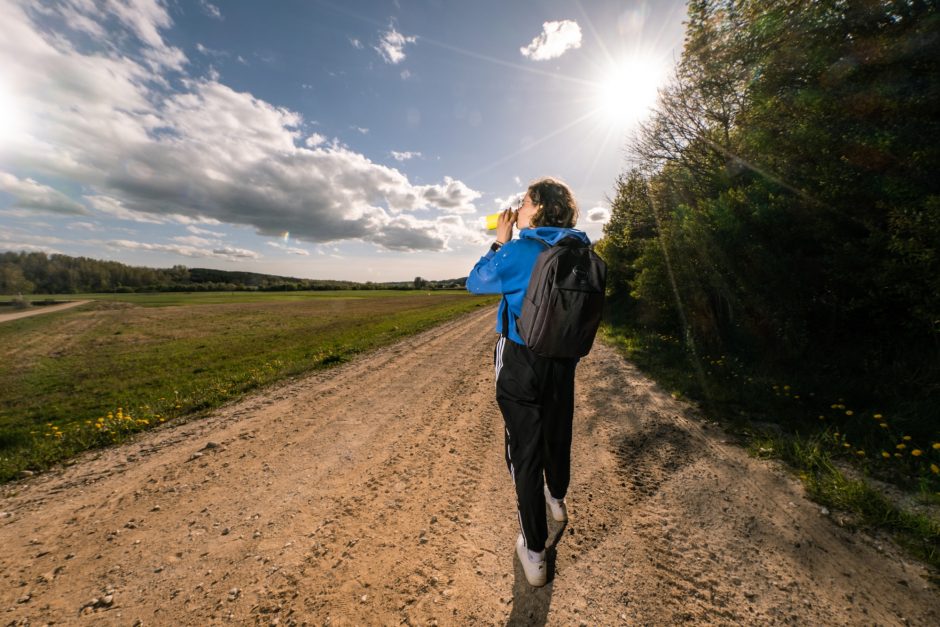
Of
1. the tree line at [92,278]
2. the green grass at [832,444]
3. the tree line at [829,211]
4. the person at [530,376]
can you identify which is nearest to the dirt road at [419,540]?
the green grass at [832,444]

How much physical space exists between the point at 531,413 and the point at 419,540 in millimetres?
1591

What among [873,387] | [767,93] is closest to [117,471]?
[873,387]

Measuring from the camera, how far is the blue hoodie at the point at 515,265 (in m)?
2.53

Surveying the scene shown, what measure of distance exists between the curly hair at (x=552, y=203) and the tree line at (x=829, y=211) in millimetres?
5365

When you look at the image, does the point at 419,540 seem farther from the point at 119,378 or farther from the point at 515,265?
the point at 119,378

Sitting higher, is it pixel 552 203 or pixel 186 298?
pixel 552 203

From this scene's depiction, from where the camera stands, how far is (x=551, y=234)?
254cm

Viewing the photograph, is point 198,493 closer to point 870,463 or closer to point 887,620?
point 887,620

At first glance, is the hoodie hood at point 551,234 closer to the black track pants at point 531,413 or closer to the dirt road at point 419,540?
the black track pants at point 531,413

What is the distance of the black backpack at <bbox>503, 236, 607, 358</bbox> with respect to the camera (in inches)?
91.9

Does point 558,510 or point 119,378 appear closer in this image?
point 558,510

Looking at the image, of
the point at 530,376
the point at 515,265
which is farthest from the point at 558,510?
the point at 515,265

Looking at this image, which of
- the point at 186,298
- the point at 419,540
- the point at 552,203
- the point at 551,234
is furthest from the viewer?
the point at 186,298

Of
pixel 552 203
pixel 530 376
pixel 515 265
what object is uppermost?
pixel 552 203
